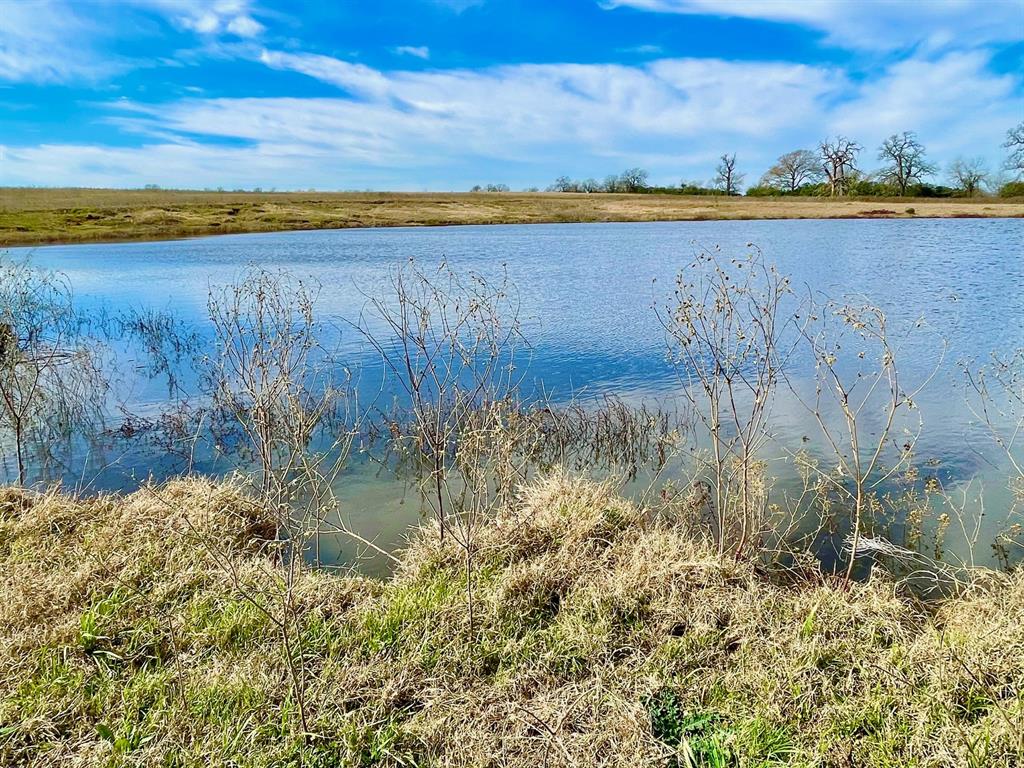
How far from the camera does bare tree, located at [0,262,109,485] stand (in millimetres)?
8391

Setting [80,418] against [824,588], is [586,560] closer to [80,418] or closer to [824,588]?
[824,588]

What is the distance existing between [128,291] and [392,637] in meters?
20.0

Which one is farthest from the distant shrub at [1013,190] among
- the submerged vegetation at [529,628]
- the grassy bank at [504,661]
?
the grassy bank at [504,661]

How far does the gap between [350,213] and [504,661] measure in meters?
61.7

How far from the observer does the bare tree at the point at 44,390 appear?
839 centimetres

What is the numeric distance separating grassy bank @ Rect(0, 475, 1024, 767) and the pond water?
208 cm

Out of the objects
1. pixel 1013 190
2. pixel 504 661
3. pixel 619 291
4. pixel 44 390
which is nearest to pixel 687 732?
pixel 504 661

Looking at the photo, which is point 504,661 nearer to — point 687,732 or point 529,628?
point 529,628

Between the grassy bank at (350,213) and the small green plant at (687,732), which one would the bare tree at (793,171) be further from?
the small green plant at (687,732)

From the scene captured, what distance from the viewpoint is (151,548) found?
5.14 m

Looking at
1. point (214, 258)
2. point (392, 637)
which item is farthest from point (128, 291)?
point (392, 637)

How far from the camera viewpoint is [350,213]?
60.8 m

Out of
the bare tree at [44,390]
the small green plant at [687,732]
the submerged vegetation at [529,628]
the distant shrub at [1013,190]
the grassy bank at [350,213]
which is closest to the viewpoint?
the small green plant at [687,732]

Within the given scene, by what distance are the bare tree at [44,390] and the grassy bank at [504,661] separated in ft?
11.7
